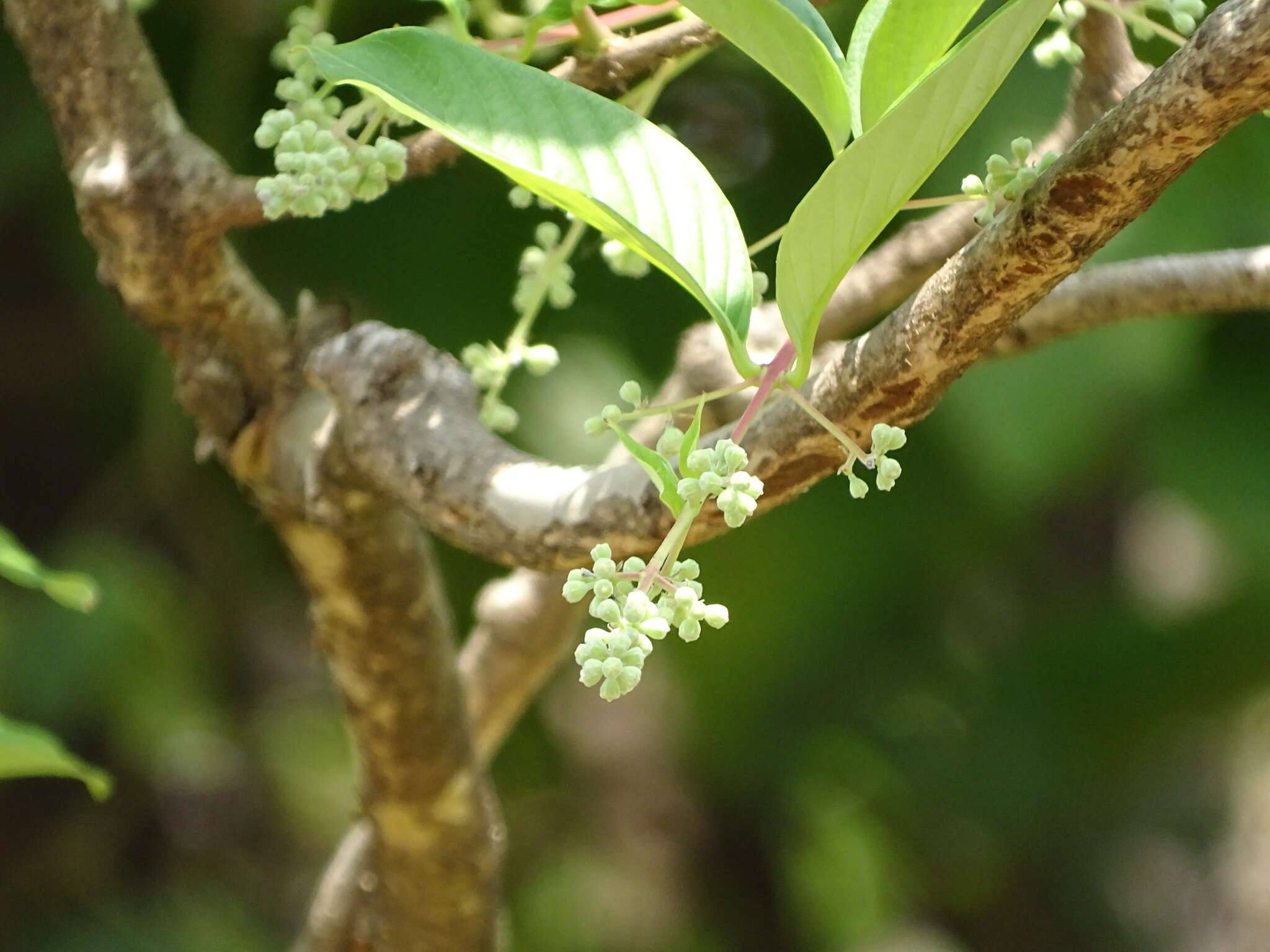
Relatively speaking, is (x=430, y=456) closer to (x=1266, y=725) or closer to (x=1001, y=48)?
(x=1001, y=48)

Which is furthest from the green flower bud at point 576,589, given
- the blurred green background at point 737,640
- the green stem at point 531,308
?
the blurred green background at point 737,640

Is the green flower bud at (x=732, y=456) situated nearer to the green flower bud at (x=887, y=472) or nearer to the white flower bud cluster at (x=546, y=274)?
the green flower bud at (x=887, y=472)

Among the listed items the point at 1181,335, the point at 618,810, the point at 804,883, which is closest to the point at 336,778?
the point at 618,810

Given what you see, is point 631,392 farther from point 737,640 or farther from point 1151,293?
point 737,640

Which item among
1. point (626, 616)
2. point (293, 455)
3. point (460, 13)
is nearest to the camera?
point (626, 616)

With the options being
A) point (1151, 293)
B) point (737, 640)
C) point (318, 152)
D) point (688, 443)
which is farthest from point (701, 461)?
point (737, 640)
